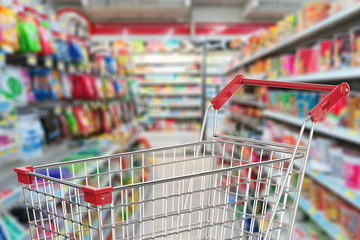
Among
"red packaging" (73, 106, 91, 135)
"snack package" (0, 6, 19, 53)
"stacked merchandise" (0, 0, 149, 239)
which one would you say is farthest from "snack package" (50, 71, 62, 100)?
"snack package" (0, 6, 19, 53)

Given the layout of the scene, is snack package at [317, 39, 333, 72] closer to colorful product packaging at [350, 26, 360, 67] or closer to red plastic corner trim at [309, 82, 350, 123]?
colorful product packaging at [350, 26, 360, 67]

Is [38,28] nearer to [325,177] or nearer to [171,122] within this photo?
[325,177]

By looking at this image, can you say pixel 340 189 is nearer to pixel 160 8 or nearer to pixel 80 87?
pixel 80 87

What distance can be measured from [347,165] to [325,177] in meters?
0.21

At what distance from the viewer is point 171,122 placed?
772cm

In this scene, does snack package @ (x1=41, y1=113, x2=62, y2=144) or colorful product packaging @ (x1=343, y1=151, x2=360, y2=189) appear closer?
colorful product packaging @ (x1=343, y1=151, x2=360, y2=189)

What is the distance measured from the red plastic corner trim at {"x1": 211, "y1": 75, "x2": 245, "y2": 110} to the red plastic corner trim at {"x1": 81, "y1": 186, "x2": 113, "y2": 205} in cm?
47

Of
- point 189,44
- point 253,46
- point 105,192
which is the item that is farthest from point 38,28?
point 189,44

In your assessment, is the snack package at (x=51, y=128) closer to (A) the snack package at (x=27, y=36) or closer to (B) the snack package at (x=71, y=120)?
(B) the snack package at (x=71, y=120)

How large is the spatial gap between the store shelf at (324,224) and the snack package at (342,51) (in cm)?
100

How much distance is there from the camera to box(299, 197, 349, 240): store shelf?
155 centimetres

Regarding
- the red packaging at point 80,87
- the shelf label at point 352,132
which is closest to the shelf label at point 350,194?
the shelf label at point 352,132

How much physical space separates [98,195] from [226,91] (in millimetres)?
535

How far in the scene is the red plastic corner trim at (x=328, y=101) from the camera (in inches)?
25.6
